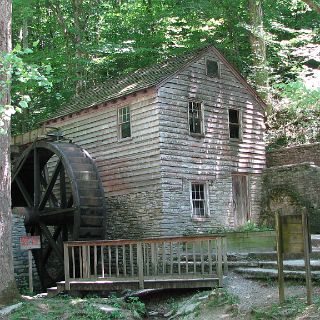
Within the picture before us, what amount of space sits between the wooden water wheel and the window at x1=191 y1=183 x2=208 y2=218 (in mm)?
2869

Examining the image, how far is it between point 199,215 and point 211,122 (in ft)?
10.1

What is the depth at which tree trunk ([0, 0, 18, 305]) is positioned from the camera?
9.69 meters

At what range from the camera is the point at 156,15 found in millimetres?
24938

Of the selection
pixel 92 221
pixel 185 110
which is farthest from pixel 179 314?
pixel 185 110

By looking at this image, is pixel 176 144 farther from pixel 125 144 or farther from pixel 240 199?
pixel 240 199

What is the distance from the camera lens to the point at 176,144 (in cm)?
1591

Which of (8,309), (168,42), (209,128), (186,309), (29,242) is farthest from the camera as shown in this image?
(168,42)

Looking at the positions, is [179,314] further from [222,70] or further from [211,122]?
[222,70]

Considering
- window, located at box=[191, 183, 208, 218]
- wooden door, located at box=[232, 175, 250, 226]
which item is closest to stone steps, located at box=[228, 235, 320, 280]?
window, located at box=[191, 183, 208, 218]

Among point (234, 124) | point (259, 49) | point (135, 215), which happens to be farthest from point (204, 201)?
point (259, 49)

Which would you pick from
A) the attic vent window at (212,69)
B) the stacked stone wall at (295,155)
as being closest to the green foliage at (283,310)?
the attic vent window at (212,69)

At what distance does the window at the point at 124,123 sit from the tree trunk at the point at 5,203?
22.3ft

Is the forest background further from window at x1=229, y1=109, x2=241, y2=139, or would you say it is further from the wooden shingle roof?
window at x1=229, y1=109, x2=241, y2=139

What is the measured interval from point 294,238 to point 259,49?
16.9 m
